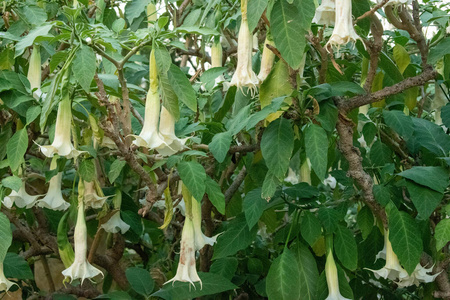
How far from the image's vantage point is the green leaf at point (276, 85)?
1.32m

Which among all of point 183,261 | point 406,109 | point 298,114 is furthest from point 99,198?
point 406,109

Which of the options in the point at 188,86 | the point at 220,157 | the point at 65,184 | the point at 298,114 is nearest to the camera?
the point at 188,86

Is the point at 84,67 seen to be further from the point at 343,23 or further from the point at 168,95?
the point at 343,23

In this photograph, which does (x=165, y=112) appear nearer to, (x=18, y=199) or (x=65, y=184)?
(x=18, y=199)

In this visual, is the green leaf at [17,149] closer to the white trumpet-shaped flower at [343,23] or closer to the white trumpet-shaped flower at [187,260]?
the white trumpet-shaped flower at [187,260]

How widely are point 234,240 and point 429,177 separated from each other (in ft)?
1.64

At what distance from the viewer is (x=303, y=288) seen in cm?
148

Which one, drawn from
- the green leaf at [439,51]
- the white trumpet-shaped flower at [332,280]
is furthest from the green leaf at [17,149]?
the green leaf at [439,51]

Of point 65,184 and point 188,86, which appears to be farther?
point 65,184

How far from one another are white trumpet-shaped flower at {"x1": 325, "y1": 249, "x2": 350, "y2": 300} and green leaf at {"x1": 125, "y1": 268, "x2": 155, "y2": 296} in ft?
1.57

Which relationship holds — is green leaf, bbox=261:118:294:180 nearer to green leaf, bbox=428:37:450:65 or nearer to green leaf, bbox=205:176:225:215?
green leaf, bbox=205:176:225:215

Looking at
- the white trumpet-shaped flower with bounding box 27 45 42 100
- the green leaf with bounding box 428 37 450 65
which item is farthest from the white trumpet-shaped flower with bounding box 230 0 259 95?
the white trumpet-shaped flower with bounding box 27 45 42 100

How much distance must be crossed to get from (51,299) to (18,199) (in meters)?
0.40

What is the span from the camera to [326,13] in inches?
49.7
